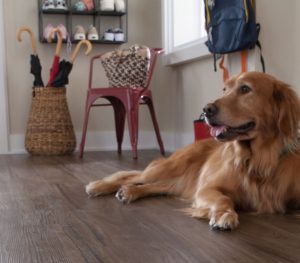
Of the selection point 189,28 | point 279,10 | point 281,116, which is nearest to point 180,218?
point 281,116

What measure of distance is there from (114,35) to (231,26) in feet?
6.21

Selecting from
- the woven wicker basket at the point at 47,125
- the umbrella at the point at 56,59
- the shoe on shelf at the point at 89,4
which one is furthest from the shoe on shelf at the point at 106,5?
the woven wicker basket at the point at 47,125

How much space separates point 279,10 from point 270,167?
1282mm

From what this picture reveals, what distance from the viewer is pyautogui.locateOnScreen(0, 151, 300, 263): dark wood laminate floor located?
47.8 inches

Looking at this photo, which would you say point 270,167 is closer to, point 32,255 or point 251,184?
point 251,184

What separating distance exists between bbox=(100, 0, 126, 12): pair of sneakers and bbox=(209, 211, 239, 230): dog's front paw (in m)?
3.16

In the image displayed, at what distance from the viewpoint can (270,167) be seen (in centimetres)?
166

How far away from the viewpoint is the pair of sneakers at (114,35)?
4371mm

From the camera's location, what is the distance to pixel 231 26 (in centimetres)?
271

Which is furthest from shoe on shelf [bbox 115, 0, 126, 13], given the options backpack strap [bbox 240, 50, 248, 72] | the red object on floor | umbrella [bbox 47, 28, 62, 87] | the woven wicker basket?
backpack strap [bbox 240, 50, 248, 72]

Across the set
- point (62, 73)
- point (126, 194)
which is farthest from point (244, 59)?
point (62, 73)

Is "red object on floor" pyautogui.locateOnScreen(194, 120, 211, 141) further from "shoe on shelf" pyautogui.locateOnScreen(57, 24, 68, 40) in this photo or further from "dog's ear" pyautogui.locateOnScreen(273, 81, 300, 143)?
"shoe on shelf" pyautogui.locateOnScreen(57, 24, 68, 40)

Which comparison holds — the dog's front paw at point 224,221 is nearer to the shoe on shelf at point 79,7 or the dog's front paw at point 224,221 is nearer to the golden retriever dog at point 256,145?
the golden retriever dog at point 256,145

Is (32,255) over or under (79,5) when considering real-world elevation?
under
